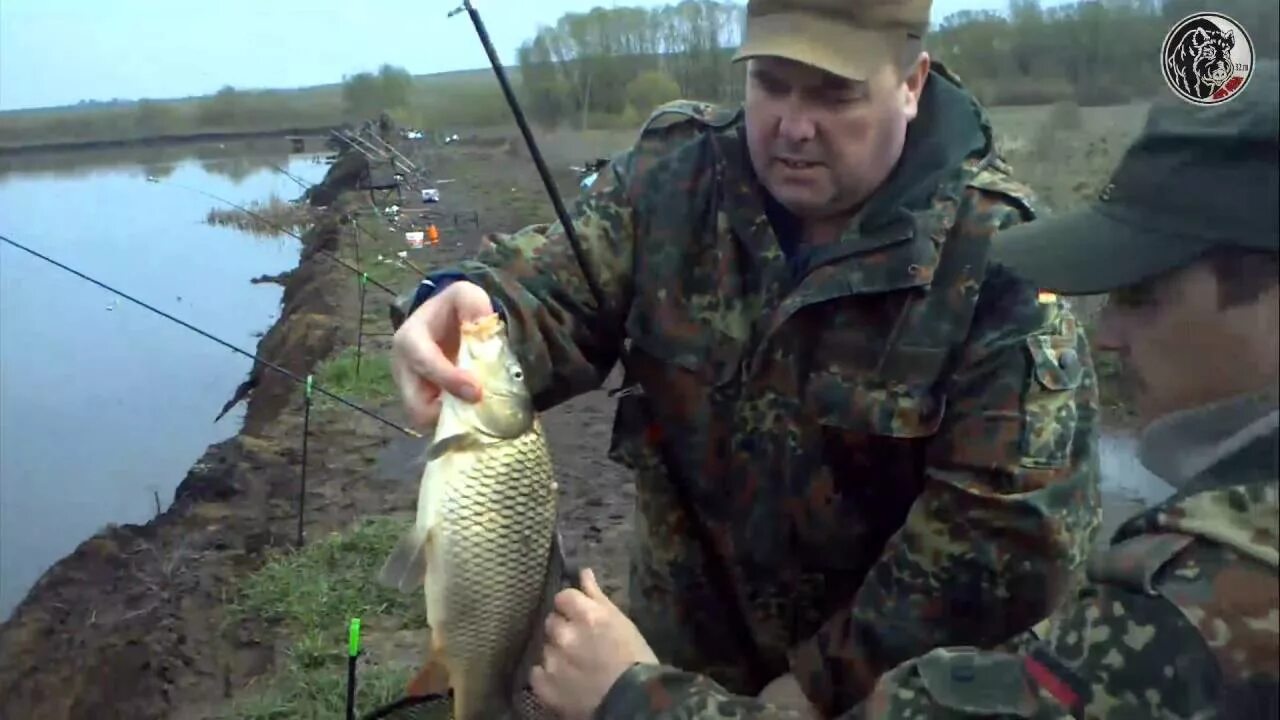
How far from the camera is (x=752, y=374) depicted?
294 centimetres

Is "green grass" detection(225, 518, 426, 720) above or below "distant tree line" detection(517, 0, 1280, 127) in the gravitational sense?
below

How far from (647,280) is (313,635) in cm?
471

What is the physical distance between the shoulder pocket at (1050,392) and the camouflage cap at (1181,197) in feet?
2.84

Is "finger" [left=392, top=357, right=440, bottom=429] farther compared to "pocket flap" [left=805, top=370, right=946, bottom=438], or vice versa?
"finger" [left=392, top=357, right=440, bottom=429]

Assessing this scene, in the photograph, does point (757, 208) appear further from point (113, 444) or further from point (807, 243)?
point (113, 444)

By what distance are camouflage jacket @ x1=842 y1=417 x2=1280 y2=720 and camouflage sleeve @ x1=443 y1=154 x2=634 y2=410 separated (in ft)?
5.01

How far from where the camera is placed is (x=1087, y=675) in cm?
164

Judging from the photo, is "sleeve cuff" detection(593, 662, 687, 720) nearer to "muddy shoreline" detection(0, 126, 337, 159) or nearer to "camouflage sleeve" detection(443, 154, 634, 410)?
"camouflage sleeve" detection(443, 154, 634, 410)

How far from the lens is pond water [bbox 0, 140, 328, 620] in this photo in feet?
45.4

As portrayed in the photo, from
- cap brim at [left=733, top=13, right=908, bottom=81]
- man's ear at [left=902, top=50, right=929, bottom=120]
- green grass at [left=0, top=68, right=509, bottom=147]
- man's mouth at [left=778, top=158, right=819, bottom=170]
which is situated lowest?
green grass at [left=0, top=68, right=509, bottom=147]

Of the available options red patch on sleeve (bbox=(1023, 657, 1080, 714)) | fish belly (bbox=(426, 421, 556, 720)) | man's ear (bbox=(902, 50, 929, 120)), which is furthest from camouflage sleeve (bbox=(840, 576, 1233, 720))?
man's ear (bbox=(902, 50, 929, 120))

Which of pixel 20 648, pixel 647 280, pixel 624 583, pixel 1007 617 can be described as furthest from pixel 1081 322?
pixel 20 648

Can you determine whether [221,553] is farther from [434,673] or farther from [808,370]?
[808,370]

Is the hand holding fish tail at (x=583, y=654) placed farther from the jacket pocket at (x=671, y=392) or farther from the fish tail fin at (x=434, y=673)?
the jacket pocket at (x=671, y=392)
